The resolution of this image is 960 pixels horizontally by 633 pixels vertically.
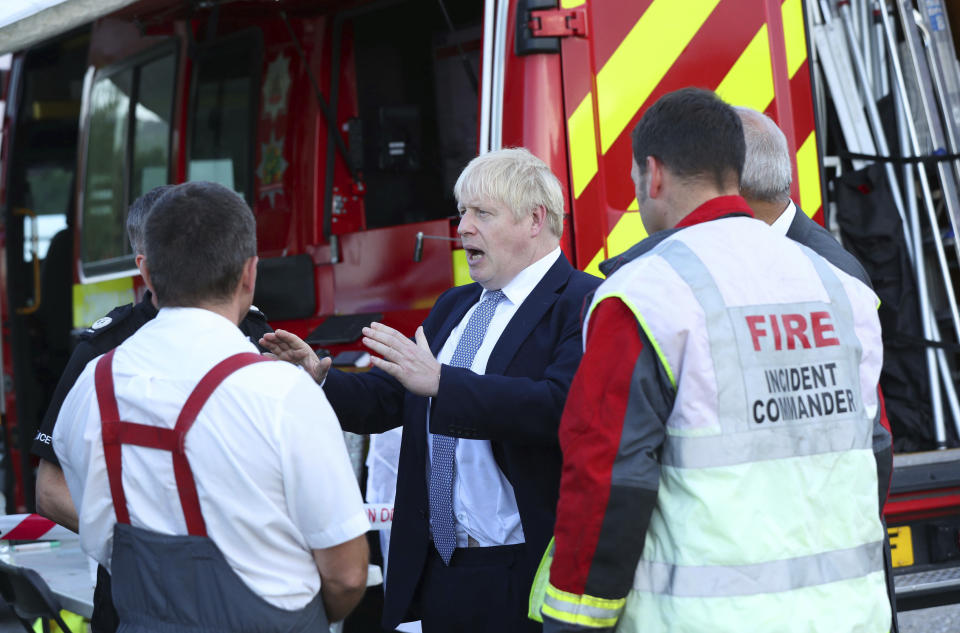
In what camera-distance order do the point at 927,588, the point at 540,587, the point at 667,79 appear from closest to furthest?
the point at 540,587 → the point at 667,79 → the point at 927,588

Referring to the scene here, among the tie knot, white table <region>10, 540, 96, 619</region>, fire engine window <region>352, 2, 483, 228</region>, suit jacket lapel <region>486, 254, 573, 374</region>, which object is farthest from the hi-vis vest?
fire engine window <region>352, 2, 483, 228</region>

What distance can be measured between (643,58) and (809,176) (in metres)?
0.61

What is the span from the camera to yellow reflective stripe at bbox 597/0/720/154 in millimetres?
2900

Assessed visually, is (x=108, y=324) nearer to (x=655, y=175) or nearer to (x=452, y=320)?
(x=452, y=320)

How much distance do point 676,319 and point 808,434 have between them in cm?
29

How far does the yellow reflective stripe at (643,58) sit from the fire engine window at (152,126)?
210 cm

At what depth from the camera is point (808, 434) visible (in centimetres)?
175

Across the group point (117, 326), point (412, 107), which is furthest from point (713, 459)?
point (412, 107)

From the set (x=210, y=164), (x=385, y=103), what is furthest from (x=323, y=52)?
(x=210, y=164)

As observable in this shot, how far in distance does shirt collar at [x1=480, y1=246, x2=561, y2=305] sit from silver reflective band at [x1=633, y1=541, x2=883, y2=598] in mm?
839

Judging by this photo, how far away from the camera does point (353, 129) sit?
153 inches

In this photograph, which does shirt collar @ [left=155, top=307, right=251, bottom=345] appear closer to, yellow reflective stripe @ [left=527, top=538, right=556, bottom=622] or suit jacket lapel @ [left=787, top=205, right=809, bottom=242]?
yellow reflective stripe @ [left=527, top=538, right=556, bottom=622]

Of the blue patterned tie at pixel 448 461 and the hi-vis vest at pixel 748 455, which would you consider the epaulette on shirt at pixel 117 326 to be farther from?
the hi-vis vest at pixel 748 455

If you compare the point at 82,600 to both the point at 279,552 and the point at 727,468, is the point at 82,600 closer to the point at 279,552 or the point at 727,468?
the point at 279,552
